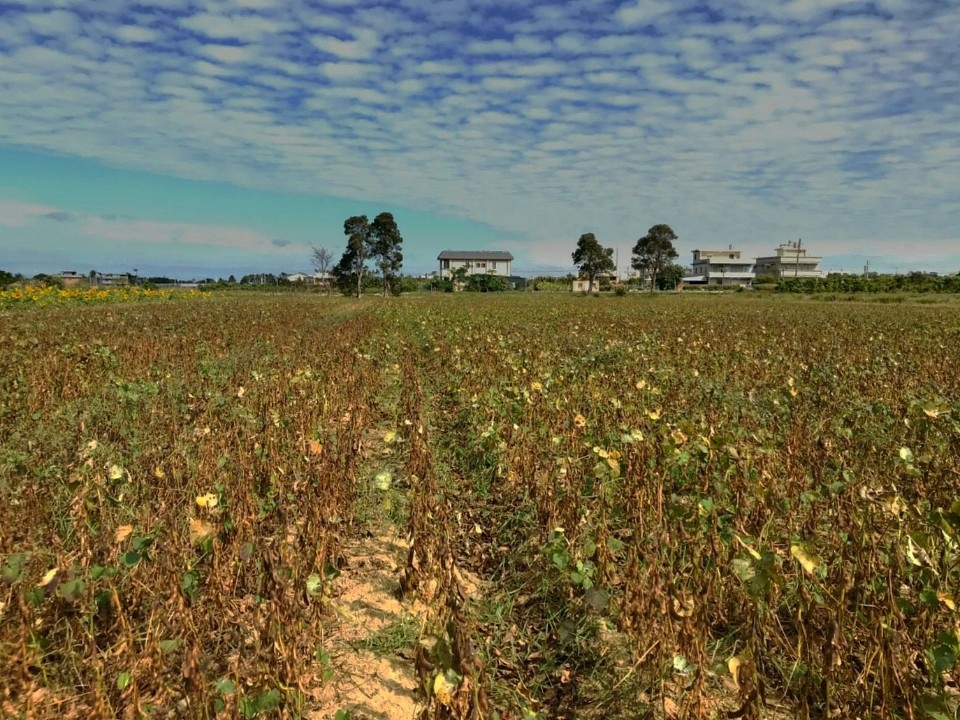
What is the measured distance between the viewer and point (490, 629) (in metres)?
3.29

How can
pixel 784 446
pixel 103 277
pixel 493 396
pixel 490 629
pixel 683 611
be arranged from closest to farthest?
pixel 683 611
pixel 490 629
pixel 784 446
pixel 493 396
pixel 103 277

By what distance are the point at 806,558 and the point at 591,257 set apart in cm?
7681

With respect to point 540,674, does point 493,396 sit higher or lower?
higher

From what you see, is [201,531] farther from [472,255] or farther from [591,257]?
[472,255]

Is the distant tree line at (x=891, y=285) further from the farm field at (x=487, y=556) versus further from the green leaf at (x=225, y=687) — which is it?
the green leaf at (x=225, y=687)

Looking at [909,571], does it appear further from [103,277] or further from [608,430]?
[103,277]

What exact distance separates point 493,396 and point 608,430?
2043 millimetres

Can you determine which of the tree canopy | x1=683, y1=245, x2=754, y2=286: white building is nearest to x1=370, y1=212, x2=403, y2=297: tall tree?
the tree canopy

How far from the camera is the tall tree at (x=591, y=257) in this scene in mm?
76250

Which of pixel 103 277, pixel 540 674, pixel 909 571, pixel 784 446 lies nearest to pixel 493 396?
pixel 784 446

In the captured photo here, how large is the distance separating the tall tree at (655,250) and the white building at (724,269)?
56.2 m


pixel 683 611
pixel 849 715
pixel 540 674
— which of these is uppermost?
pixel 683 611

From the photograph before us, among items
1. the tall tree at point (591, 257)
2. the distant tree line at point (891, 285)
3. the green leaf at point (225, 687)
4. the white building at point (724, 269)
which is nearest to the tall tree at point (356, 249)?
the tall tree at point (591, 257)

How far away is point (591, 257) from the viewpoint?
76.6 metres
